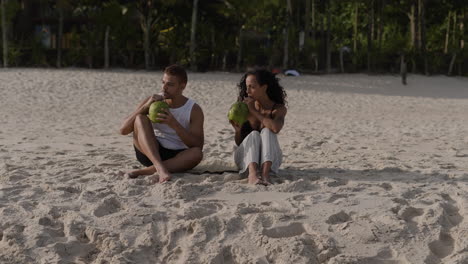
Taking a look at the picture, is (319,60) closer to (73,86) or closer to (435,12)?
(435,12)

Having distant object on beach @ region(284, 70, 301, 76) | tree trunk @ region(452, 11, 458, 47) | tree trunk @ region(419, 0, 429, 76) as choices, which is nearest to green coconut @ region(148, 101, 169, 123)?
distant object on beach @ region(284, 70, 301, 76)

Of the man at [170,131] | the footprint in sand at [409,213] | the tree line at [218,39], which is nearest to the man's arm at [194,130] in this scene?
the man at [170,131]

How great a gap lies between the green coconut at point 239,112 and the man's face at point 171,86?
0.45 meters

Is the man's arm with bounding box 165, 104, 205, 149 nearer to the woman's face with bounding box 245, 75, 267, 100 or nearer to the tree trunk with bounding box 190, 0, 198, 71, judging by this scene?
the woman's face with bounding box 245, 75, 267, 100

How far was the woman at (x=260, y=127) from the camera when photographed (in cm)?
501

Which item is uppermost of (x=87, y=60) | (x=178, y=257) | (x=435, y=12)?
(x=435, y=12)

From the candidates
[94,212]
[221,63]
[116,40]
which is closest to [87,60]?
[116,40]

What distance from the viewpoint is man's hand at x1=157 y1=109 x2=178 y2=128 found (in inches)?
192

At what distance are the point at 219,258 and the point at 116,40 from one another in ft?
66.6

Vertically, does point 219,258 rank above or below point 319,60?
below

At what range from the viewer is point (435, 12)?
96.2ft

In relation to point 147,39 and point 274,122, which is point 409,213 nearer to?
point 274,122

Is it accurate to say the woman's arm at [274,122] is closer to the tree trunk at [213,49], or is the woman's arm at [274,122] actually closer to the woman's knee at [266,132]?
the woman's knee at [266,132]

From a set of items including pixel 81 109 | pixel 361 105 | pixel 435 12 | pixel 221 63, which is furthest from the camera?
pixel 435 12
